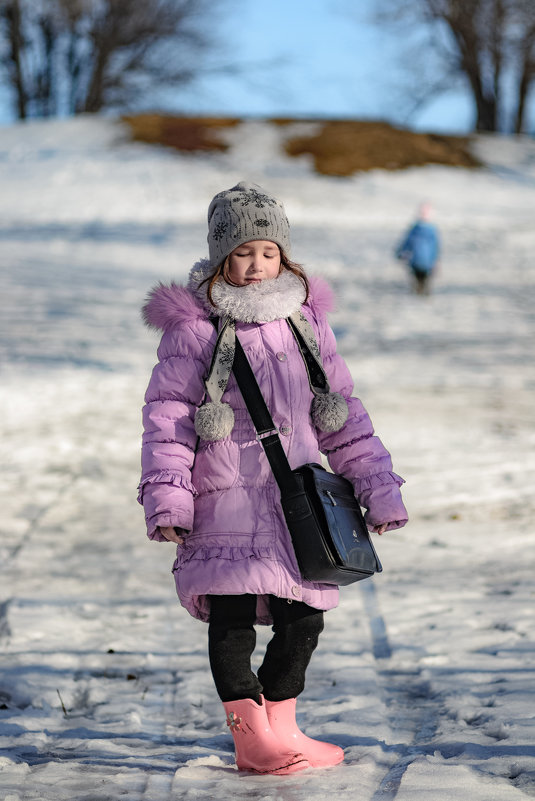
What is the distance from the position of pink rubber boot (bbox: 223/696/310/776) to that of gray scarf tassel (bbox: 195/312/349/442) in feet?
2.50

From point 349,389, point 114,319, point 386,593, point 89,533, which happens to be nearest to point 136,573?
point 89,533

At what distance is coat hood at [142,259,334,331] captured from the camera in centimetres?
271

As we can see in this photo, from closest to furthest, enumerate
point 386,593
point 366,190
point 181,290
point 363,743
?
point 181,290
point 363,743
point 386,593
point 366,190

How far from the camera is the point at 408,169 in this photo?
26312mm

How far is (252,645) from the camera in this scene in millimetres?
2666

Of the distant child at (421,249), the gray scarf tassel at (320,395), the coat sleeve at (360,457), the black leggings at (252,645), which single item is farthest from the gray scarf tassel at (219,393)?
the distant child at (421,249)

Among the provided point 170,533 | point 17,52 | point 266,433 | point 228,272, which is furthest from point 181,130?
point 170,533

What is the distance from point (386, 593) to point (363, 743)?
1.62 meters

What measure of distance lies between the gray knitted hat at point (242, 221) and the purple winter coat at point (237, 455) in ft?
0.36

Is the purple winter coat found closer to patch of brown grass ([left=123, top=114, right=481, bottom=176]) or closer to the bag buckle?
the bag buckle

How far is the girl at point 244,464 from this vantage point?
8.42 ft

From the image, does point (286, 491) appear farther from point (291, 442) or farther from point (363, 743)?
point (363, 743)

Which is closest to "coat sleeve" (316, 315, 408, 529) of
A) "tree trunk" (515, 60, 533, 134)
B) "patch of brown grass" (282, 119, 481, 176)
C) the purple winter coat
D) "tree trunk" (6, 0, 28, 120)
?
the purple winter coat

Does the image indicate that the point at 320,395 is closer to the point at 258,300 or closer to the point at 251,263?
the point at 258,300
